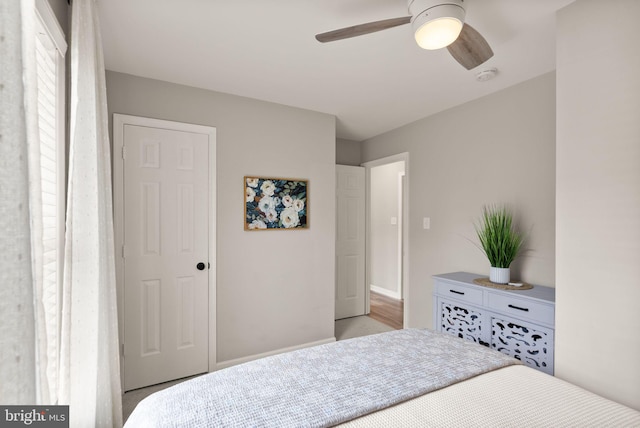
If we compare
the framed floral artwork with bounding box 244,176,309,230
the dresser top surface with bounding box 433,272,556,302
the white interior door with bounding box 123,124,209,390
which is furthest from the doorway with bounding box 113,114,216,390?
the dresser top surface with bounding box 433,272,556,302

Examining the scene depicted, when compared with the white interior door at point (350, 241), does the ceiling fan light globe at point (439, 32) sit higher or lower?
higher

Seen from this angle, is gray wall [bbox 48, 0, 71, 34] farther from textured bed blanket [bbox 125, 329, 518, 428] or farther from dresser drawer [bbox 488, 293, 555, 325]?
dresser drawer [bbox 488, 293, 555, 325]

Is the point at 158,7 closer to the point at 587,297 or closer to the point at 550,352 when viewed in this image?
the point at 587,297

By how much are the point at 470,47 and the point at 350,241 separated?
2969 mm

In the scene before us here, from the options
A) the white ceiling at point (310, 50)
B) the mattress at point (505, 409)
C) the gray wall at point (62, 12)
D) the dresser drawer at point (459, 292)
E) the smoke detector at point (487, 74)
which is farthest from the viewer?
the dresser drawer at point (459, 292)

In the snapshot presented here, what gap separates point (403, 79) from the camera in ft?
8.14

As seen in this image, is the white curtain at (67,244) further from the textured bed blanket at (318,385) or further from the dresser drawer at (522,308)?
the dresser drawer at (522,308)

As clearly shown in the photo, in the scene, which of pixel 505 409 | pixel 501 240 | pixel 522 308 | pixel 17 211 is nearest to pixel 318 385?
pixel 505 409

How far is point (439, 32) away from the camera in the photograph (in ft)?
4.58

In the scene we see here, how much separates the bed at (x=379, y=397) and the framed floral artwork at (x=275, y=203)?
1.62 metres

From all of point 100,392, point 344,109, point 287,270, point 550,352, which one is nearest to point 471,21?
point 344,109

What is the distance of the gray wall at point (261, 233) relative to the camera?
2.62 m

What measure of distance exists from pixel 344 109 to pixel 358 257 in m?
2.06

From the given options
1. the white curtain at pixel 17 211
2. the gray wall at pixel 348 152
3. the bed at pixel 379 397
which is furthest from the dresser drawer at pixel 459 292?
the white curtain at pixel 17 211
